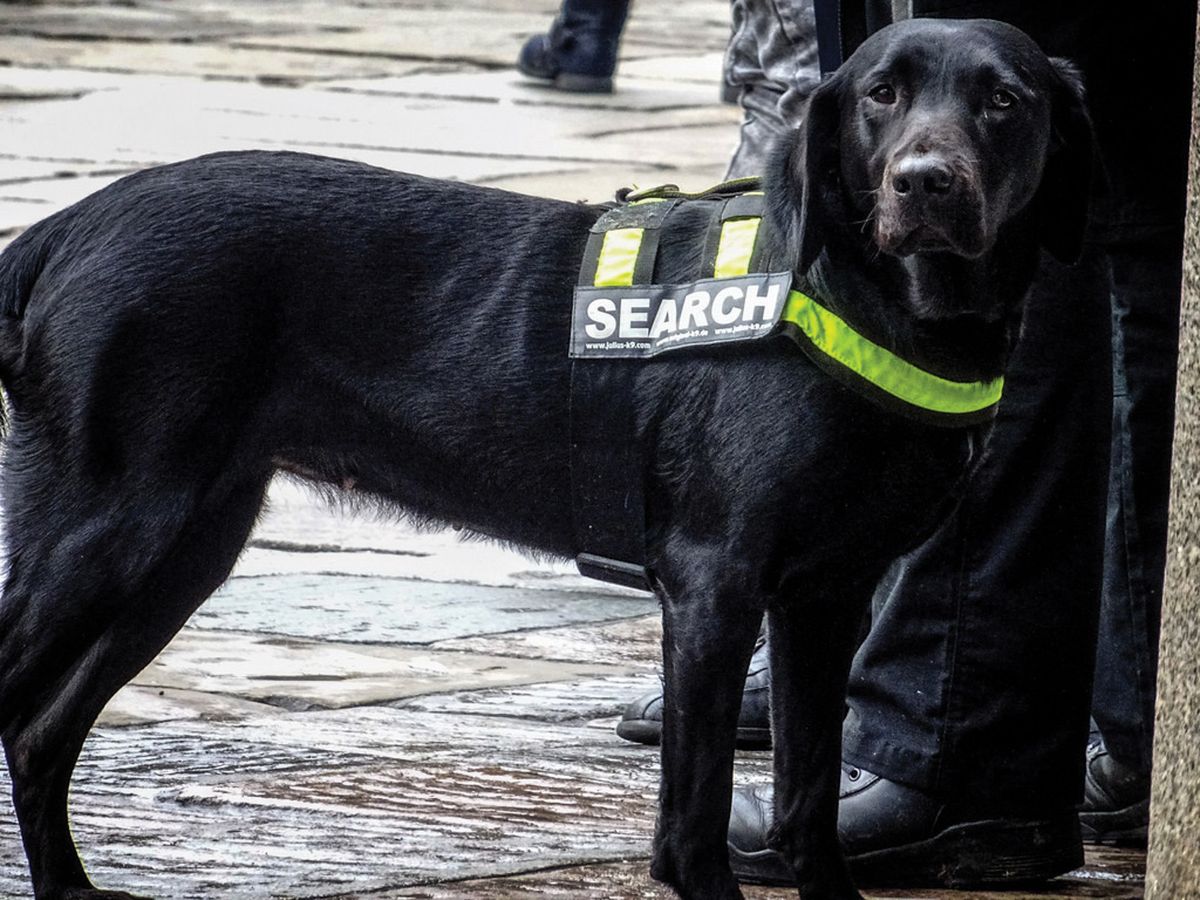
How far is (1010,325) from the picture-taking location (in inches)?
120

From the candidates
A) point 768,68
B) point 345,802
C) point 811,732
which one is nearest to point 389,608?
point 345,802

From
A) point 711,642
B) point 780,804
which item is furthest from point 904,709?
point 711,642

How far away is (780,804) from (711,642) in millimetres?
382

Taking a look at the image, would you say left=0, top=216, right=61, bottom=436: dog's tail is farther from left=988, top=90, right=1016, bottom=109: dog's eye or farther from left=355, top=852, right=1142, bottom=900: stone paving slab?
left=988, top=90, right=1016, bottom=109: dog's eye

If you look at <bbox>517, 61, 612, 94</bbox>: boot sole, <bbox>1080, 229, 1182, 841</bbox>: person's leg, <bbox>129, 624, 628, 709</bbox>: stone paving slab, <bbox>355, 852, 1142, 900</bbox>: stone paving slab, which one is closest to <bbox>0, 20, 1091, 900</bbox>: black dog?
<bbox>355, 852, 1142, 900</bbox>: stone paving slab

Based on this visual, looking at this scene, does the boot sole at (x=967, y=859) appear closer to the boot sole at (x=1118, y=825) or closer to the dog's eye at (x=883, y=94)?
the boot sole at (x=1118, y=825)

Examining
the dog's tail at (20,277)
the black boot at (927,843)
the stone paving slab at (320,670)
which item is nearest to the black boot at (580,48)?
the stone paving slab at (320,670)

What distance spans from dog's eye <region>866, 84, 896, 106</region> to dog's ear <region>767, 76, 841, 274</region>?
71 mm

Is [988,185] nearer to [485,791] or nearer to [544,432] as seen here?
[544,432]

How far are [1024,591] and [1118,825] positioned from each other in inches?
23.6

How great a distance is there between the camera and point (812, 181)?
2.97m

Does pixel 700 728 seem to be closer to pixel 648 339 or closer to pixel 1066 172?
pixel 648 339

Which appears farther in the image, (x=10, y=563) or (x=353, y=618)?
(x=353, y=618)

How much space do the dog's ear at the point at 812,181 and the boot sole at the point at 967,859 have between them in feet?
3.26
